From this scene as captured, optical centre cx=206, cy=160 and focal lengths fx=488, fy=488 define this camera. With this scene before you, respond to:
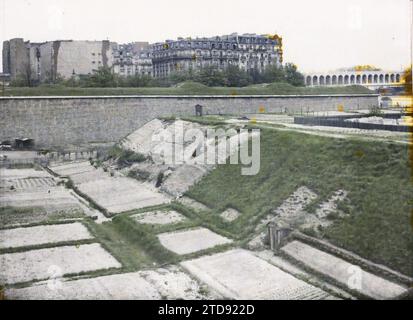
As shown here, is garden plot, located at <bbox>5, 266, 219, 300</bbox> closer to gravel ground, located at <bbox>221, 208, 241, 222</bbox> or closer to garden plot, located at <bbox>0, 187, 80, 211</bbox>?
gravel ground, located at <bbox>221, 208, 241, 222</bbox>

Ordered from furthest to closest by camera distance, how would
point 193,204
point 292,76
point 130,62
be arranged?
1. point 130,62
2. point 292,76
3. point 193,204

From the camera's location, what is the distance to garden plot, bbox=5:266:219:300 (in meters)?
11.8

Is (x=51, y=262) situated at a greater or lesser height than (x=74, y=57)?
lesser

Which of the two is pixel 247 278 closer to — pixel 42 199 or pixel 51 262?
pixel 51 262

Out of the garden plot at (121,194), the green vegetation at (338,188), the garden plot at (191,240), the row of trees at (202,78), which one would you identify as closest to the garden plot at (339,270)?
the green vegetation at (338,188)

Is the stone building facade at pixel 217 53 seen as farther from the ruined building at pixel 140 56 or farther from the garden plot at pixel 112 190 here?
the garden plot at pixel 112 190

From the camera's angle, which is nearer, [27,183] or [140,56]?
[27,183]

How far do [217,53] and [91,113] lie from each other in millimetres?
30807

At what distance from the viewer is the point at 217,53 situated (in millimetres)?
62469

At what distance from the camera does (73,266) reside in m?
13.9

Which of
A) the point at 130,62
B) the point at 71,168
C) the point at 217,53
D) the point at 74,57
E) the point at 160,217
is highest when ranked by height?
the point at 217,53

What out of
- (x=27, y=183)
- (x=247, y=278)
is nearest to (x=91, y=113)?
(x=27, y=183)

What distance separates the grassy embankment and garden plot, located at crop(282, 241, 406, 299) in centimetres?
2514

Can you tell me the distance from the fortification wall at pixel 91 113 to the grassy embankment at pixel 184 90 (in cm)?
71
